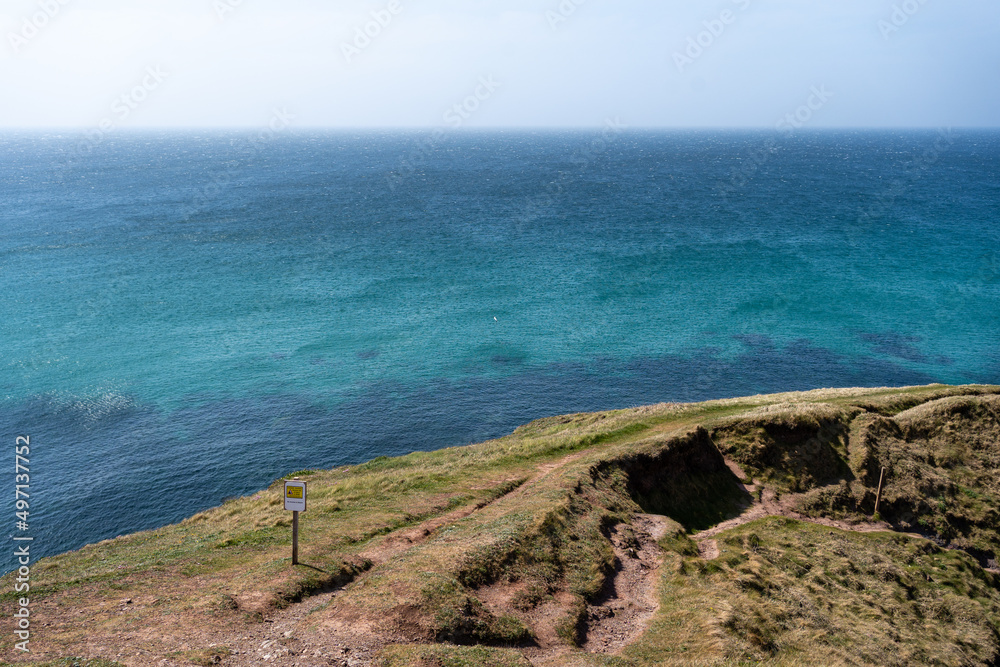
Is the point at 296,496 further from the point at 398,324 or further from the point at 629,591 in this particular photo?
the point at 398,324

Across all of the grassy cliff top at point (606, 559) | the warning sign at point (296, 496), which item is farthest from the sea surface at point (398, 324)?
the warning sign at point (296, 496)

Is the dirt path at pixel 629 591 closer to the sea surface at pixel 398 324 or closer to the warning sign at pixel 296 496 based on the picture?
the warning sign at pixel 296 496

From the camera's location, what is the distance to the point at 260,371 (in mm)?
74250

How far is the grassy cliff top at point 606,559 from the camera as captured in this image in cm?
2173

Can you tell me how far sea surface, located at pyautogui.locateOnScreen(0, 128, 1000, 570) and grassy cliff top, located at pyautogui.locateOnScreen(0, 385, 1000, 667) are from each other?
1539 cm

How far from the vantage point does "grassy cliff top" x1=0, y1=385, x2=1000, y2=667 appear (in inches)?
856

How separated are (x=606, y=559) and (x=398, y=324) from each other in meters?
64.4

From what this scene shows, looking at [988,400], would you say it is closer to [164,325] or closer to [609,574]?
[609,574]

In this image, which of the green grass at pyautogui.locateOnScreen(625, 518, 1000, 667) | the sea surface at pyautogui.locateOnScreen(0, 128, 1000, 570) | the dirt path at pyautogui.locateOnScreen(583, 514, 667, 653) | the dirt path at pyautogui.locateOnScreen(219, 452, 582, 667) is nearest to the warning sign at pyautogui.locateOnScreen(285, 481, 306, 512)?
the dirt path at pyautogui.locateOnScreen(219, 452, 582, 667)

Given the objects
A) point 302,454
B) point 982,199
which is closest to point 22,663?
point 302,454

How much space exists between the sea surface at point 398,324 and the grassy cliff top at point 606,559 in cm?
1539

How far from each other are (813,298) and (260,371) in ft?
279

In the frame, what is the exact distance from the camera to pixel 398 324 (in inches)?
3548

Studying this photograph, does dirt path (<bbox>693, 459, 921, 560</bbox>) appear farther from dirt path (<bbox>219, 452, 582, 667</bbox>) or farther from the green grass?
dirt path (<bbox>219, 452, 582, 667</bbox>)
